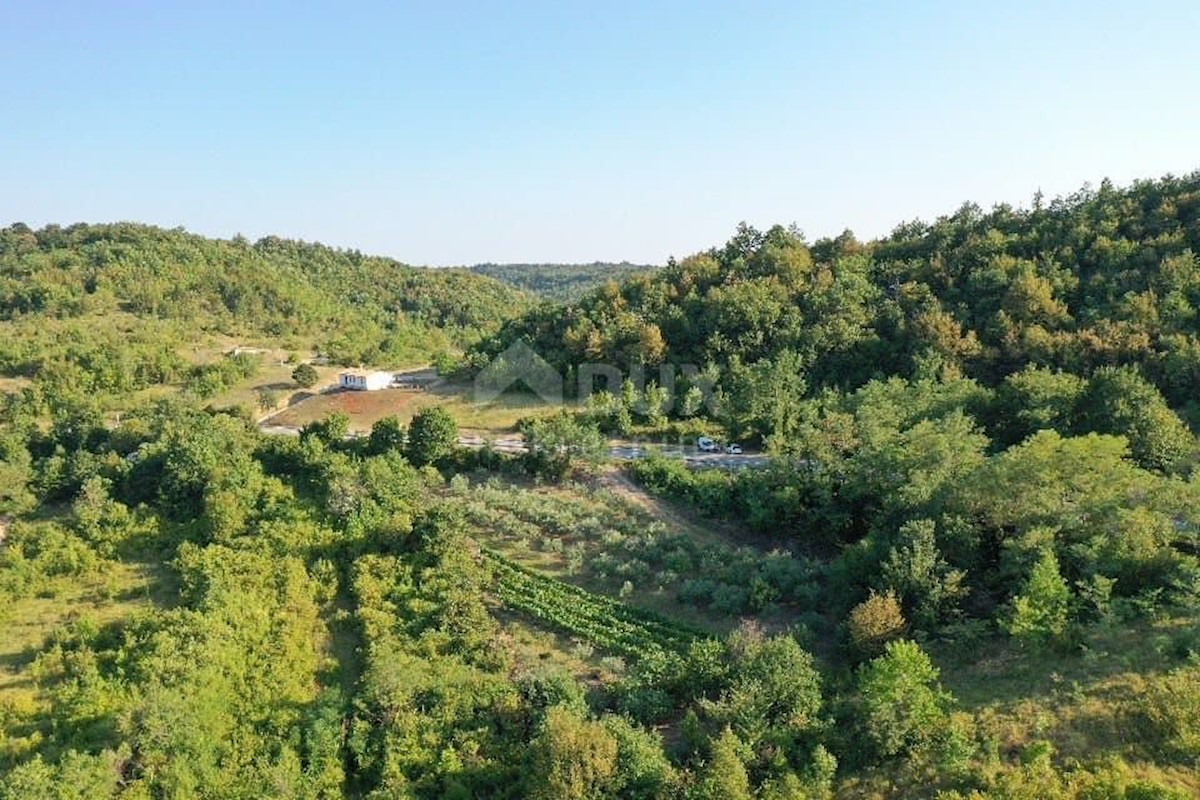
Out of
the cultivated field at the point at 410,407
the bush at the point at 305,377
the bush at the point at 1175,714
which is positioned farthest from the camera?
the bush at the point at 305,377

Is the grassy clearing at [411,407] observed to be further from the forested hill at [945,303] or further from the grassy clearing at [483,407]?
the forested hill at [945,303]

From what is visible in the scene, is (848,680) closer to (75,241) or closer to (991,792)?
(991,792)

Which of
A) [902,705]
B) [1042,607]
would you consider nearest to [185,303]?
[902,705]

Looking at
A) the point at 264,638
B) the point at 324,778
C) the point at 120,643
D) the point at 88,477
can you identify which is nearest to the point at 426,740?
the point at 324,778

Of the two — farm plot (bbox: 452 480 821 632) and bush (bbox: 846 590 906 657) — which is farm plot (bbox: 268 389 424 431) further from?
bush (bbox: 846 590 906 657)

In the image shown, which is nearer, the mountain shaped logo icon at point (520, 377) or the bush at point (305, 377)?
the mountain shaped logo icon at point (520, 377)
